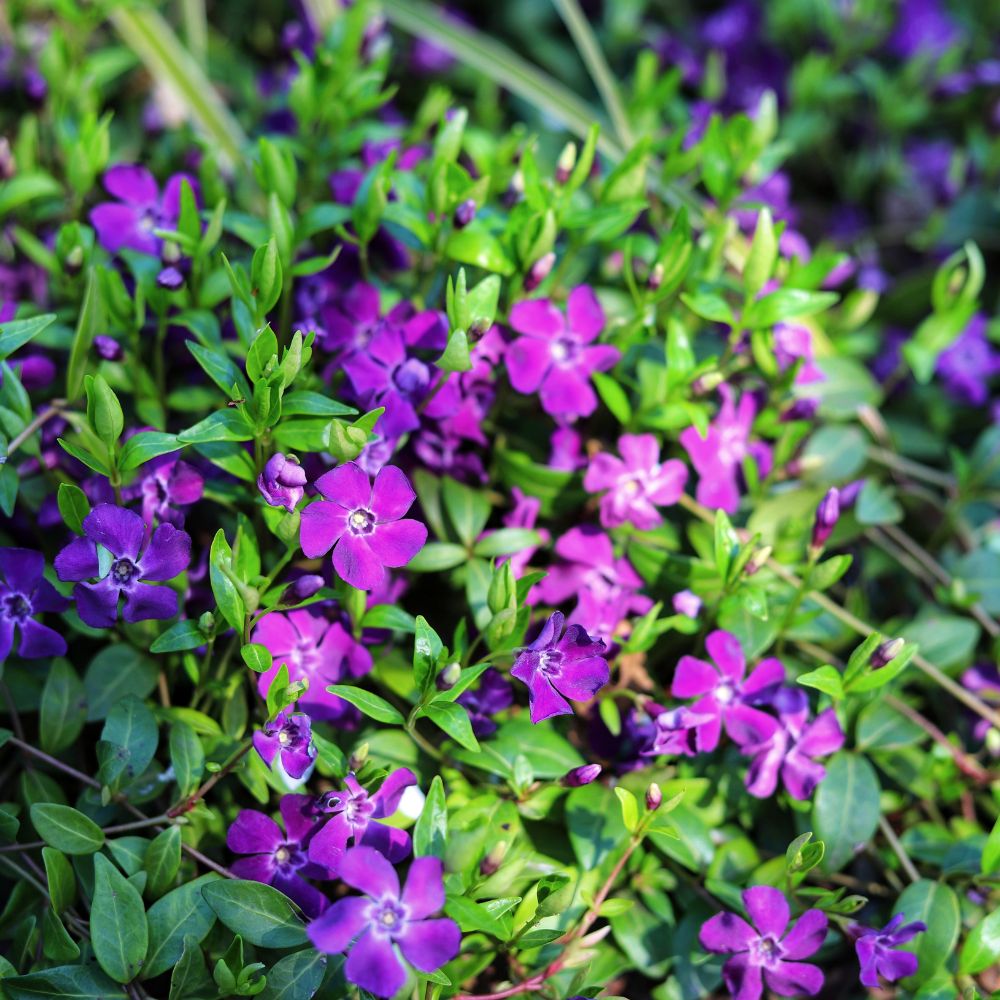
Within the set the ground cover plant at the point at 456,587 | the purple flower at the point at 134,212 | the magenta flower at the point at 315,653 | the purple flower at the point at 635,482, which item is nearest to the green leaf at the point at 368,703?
the ground cover plant at the point at 456,587

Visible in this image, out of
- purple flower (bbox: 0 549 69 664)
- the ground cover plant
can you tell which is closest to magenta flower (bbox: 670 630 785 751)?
the ground cover plant

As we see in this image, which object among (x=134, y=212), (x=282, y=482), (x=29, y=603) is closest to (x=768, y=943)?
(x=282, y=482)

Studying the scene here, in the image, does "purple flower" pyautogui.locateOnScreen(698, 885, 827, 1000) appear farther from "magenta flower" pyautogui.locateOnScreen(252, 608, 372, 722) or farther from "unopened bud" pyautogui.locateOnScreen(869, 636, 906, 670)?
"magenta flower" pyautogui.locateOnScreen(252, 608, 372, 722)

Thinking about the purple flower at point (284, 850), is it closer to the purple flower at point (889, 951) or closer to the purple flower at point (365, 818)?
the purple flower at point (365, 818)

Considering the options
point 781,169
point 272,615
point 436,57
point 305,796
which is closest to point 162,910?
point 305,796

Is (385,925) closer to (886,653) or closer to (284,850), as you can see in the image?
(284,850)

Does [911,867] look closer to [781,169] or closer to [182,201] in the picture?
[182,201]
